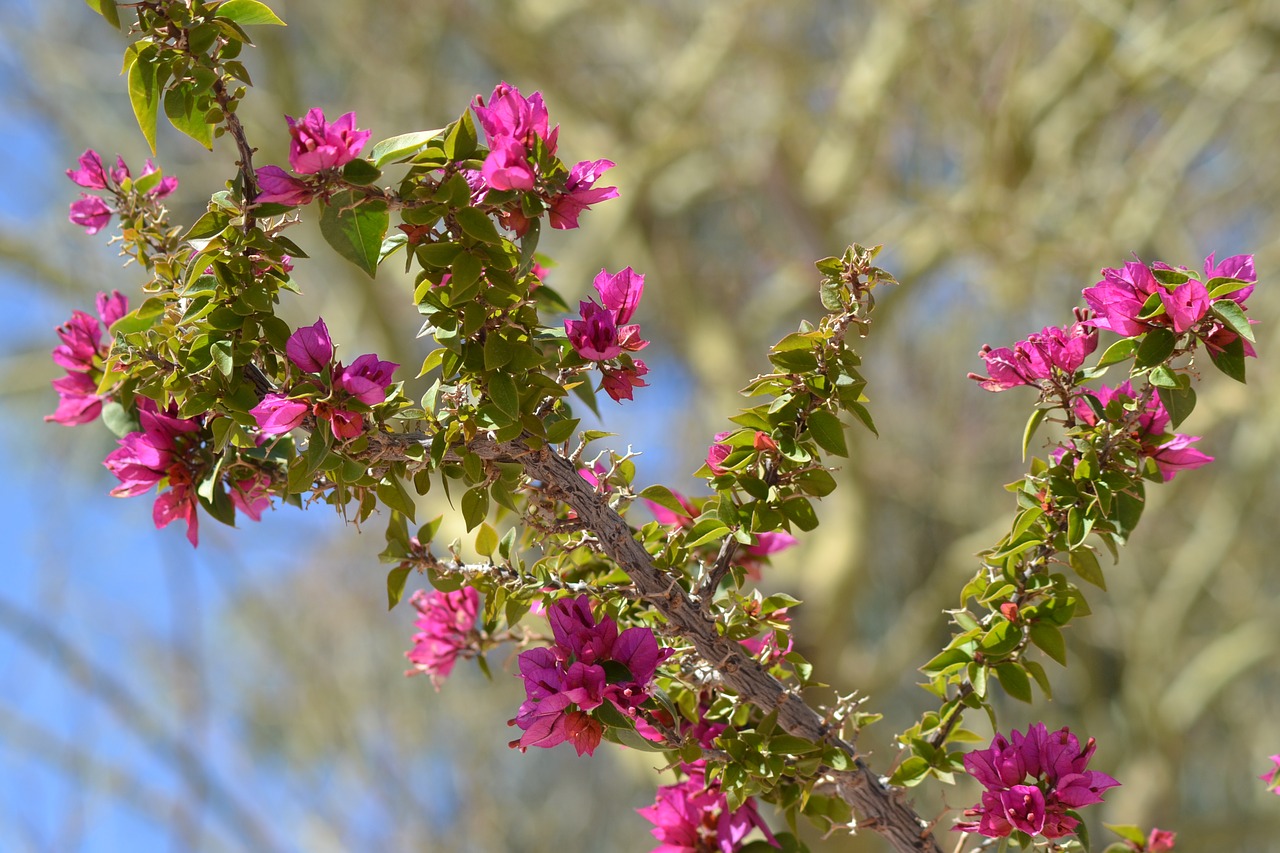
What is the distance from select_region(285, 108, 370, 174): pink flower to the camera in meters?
→ 0.58

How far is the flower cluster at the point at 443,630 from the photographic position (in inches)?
33.9

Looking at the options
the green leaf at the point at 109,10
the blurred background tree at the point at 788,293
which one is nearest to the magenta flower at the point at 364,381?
the green leaf at the point at 109,10

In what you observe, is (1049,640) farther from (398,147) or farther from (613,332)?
(398,147)

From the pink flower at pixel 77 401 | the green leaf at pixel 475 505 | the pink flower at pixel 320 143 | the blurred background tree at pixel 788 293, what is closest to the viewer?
the pink flower at pixel 320 143

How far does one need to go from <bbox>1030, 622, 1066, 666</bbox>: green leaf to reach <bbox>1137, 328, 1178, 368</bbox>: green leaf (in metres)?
0.19

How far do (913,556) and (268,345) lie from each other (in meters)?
4.40

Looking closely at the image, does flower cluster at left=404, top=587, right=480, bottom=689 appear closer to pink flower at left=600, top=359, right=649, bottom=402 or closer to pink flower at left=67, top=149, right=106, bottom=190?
pink flower at left=600, top=359, right=649, bottom=402

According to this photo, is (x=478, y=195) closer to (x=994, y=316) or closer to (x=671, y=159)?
(x=671, y=159)

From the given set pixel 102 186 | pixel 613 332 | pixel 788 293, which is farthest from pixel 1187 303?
pixel 788 293

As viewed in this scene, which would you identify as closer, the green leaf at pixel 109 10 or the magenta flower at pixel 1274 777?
the green leaf at pixel 109 10

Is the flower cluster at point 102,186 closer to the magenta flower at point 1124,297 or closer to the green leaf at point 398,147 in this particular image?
the green leaf at point 398,147

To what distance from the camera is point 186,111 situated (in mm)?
633

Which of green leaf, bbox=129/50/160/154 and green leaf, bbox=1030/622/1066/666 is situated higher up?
green leaf, bbox=129/50/160/154

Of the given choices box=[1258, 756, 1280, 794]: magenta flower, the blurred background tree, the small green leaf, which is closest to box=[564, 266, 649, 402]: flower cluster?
the small green leaf
